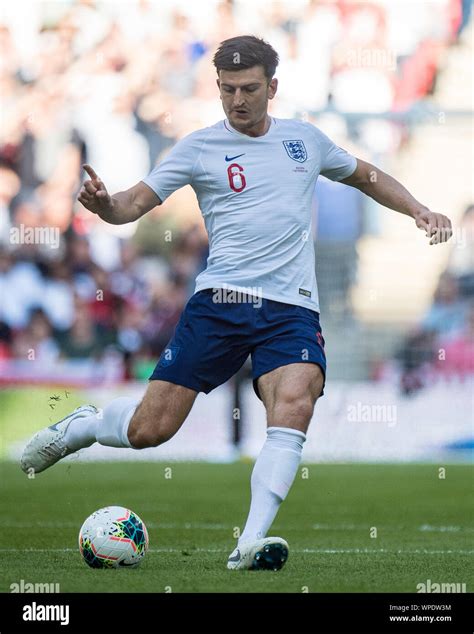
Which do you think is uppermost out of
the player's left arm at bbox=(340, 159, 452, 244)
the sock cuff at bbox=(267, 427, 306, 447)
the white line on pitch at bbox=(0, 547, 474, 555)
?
the player's left arm at bbox=(340, 159, 452, 244)

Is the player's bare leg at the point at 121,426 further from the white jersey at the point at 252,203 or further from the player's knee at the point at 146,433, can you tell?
the white jersey at the point at 252,203

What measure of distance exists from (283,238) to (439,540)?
99.2 inches

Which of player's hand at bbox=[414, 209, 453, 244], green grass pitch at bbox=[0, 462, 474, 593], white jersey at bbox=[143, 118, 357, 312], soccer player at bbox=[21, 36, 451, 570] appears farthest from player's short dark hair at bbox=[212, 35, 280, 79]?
green grass pitch at bbox=[0, 462, 474, 593]

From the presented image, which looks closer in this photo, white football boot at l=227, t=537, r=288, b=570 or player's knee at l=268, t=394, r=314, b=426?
white football boot at l=227, t=537, r=288, b=570

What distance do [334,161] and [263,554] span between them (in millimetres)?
2073

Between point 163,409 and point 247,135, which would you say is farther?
point 247,135

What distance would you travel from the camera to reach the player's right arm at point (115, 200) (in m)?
6.16

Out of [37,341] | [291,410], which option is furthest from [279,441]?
[37,341]

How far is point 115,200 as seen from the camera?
6.38 metres

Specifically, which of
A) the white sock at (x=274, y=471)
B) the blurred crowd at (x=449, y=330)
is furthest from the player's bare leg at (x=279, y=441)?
the blurred crowd at (x=449, y=330)

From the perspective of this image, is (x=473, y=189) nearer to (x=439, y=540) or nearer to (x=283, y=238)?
(x=439, y=540)

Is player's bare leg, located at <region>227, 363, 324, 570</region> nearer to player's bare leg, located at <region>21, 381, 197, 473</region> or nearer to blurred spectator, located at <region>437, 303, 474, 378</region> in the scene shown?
player's bare leg, located at <region>21, 381, 197, 473</region>

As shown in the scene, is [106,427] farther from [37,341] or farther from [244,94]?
[37,341]

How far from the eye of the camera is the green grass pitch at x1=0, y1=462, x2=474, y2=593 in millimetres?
5906
